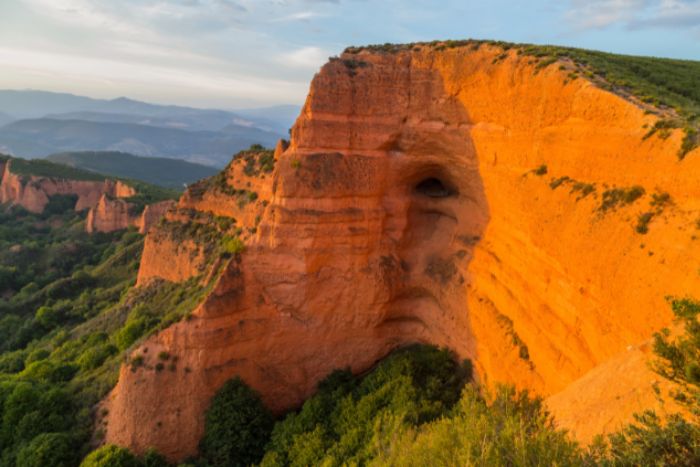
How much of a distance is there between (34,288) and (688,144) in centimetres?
4839

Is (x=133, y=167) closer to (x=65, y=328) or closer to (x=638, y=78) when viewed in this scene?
(x=65, y=328)

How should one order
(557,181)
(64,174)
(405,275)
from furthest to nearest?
1. (64,174)
2. (405,275)
3. (557,181)

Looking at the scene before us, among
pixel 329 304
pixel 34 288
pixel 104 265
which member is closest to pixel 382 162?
→ pixel 329 304

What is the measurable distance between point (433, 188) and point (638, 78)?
885 centimetres

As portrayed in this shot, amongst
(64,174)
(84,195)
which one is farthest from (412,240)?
(64,174)

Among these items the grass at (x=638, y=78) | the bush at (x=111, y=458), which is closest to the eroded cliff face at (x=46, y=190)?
the bush at (x=111, y=458)

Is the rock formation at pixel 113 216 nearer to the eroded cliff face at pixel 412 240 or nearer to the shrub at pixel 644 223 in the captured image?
the eroded cliff face at pixel 412 240

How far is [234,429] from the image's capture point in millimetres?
17578

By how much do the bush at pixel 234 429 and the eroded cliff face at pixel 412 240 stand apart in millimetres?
630

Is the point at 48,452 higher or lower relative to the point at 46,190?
lower

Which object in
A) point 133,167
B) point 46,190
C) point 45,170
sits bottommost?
point 133,167

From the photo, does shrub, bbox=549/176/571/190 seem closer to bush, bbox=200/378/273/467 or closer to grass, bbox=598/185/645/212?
grass, bbox=598/185/645/212

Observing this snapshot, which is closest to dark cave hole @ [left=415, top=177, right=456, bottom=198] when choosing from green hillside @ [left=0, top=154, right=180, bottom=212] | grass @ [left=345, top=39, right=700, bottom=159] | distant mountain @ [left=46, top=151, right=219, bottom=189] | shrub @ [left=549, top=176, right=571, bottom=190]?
grass @ [left=345, top=39, right=700, bottom=159]

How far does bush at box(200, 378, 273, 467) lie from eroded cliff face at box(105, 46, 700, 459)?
0.63 m
